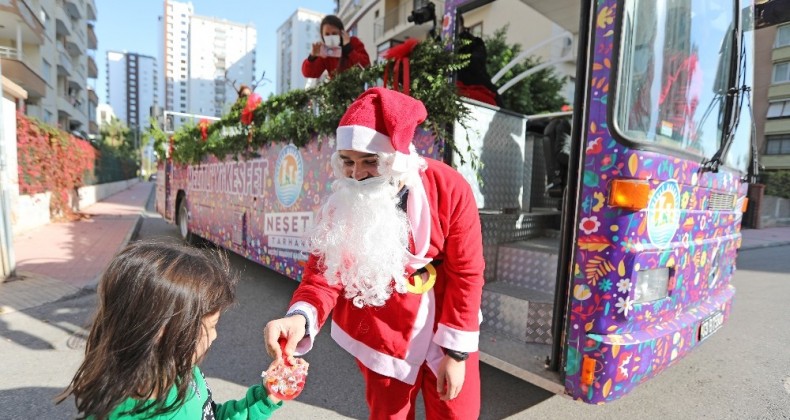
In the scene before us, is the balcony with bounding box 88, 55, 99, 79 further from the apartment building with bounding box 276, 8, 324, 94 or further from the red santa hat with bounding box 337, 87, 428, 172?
the red santa hat with bounding box 337, 87, 428, 172

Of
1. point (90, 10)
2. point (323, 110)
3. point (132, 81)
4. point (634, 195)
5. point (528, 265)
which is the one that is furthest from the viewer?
point (132, 81)

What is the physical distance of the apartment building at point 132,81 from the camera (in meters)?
94.4

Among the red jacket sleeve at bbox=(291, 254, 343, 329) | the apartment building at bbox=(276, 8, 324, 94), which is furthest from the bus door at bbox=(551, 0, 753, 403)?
the apartment building at bbox=(276, 8, 324, 94)

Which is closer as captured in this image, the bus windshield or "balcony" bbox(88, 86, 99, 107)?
the bus windshield

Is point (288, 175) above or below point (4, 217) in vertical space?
above

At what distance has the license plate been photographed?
264 centimetres

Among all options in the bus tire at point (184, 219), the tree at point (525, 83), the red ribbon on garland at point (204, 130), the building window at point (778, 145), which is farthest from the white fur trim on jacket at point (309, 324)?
the building window at point (778, 145)

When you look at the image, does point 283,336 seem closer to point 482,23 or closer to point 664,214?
point 664,214

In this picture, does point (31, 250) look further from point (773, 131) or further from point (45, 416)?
point (773, 131)

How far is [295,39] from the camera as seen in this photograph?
48344mm

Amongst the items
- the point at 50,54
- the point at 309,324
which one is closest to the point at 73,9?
the point at 50,54

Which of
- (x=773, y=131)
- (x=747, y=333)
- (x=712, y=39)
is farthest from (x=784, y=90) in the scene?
(x=712, y=39)

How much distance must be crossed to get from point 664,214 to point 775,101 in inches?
1480

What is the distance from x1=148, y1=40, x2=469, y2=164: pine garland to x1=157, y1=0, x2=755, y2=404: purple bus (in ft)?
0.82
